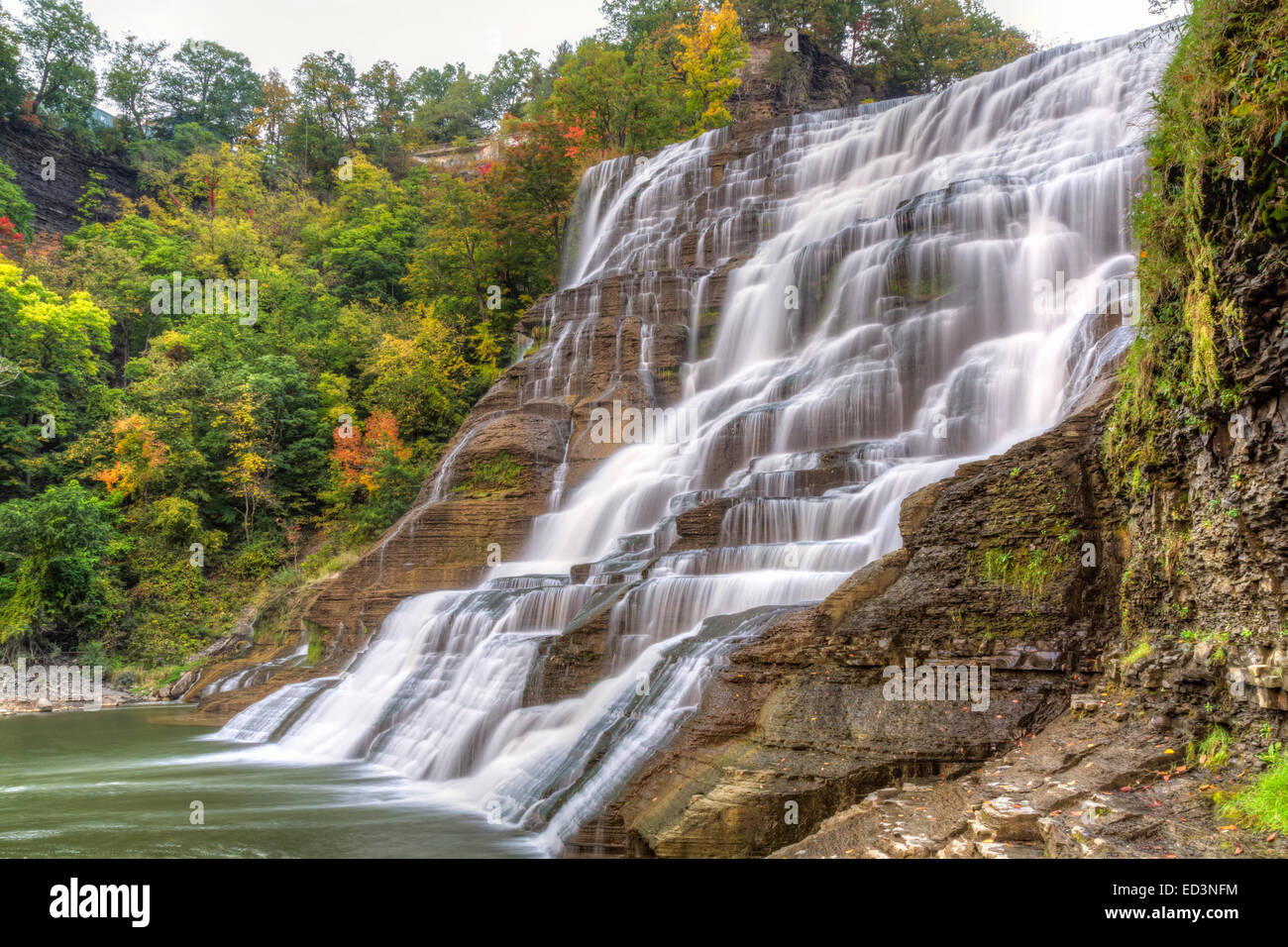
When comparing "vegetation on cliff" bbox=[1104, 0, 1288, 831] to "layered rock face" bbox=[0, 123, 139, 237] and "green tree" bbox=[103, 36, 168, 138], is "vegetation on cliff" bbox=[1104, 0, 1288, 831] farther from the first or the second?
"green tree" bbox=[103, 36, 168, 138]

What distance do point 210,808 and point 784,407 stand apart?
39.6 ft

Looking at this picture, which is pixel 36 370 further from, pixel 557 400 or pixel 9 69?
pixel 9 69

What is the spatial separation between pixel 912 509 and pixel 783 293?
45.4 feet

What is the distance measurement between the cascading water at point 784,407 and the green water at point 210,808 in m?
0.72

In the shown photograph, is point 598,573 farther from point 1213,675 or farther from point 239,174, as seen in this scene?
point 239,174

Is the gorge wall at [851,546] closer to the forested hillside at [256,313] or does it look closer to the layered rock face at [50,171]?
the forested hillside at [256,313]

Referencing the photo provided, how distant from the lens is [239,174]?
46.8 metres

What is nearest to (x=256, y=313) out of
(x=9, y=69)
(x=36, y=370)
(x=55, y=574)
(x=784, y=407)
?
(x=36, y=370)

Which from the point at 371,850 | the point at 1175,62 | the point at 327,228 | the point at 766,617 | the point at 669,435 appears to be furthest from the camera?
the point at 327,228

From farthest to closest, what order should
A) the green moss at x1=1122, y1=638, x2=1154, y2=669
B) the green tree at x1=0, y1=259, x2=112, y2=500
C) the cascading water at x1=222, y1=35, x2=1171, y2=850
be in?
1. the green tree at x1=0, y1=259, x2=112, y2=500
2. the cascading water at x1=222, y1=35, x2=1171, y2=850
3. the green moss at x1=1122, y1=638, x2=1154, y2=669

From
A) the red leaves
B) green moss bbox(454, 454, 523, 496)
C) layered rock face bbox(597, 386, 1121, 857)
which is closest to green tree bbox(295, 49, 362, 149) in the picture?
the red leaves

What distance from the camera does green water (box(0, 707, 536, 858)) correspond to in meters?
9.32

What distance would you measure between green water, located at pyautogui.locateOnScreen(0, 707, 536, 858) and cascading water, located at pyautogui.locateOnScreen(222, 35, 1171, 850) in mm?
724
